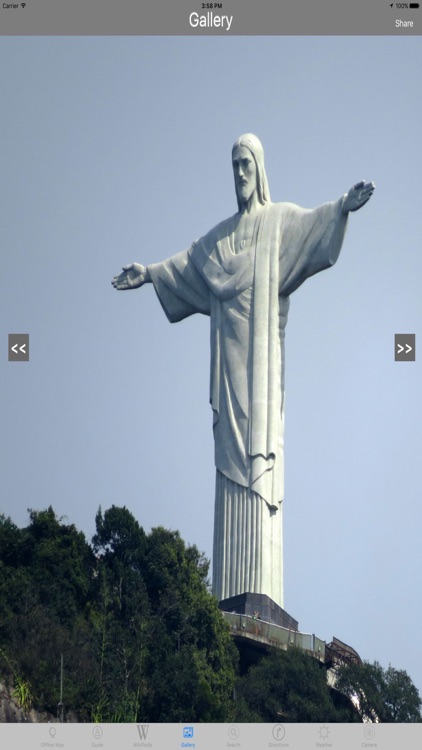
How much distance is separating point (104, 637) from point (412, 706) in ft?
20.0

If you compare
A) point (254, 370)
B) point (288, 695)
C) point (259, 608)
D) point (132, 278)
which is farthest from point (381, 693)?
point (132, 278)

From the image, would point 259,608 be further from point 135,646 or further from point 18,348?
point 18,348

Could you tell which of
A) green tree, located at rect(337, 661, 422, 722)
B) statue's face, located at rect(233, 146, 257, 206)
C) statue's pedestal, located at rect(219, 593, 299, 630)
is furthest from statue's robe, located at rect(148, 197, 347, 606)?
green tree, located at rect(337, 661, 422, 722)

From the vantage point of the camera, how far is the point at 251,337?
41031 mm

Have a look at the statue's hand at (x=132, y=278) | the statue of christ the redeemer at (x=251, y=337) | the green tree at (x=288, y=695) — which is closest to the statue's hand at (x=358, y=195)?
the statue of christ the redeemer at (x=251, y=337)

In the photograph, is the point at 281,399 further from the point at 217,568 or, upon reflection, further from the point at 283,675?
the point at 283,675

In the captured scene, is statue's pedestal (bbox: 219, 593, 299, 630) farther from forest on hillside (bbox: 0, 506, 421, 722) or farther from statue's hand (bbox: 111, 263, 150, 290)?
statue's hand (bbox: 111, 263, 150, 290)

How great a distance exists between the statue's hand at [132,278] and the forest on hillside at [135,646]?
24.6 ft

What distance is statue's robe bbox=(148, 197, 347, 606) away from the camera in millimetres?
40000

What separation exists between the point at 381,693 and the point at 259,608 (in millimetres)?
4011

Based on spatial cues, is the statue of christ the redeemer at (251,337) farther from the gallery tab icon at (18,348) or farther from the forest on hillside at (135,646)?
the gallery tab icon at (18,348)

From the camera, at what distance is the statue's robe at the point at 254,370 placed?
40.0 metres
